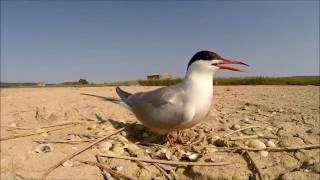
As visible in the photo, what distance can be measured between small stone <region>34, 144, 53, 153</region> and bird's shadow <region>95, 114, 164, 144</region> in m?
1.11

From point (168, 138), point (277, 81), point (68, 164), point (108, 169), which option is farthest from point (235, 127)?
point (277, 81)

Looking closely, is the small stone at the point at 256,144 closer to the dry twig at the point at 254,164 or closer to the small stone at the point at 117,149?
the dry twig at the point at 254,164

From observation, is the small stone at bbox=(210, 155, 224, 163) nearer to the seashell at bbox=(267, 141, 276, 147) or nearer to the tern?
the tern

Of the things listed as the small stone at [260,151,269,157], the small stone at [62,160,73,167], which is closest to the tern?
the small stone at [260,151,269,157]

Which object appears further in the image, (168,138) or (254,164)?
(168,138)

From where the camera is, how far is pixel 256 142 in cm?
424

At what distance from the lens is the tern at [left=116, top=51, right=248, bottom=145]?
13.3ft

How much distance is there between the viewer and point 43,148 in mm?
4008

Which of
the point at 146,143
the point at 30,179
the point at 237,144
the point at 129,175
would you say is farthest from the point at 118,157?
the point at 237,144

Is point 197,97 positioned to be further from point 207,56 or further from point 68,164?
point 68,164

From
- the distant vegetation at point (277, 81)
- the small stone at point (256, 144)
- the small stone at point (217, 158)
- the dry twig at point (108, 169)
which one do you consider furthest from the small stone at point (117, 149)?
the distant vegetation at point (277, 81)

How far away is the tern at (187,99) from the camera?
4.04 meters

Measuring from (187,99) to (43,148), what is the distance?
1.71 m

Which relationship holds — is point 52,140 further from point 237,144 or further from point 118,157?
point 237,144
